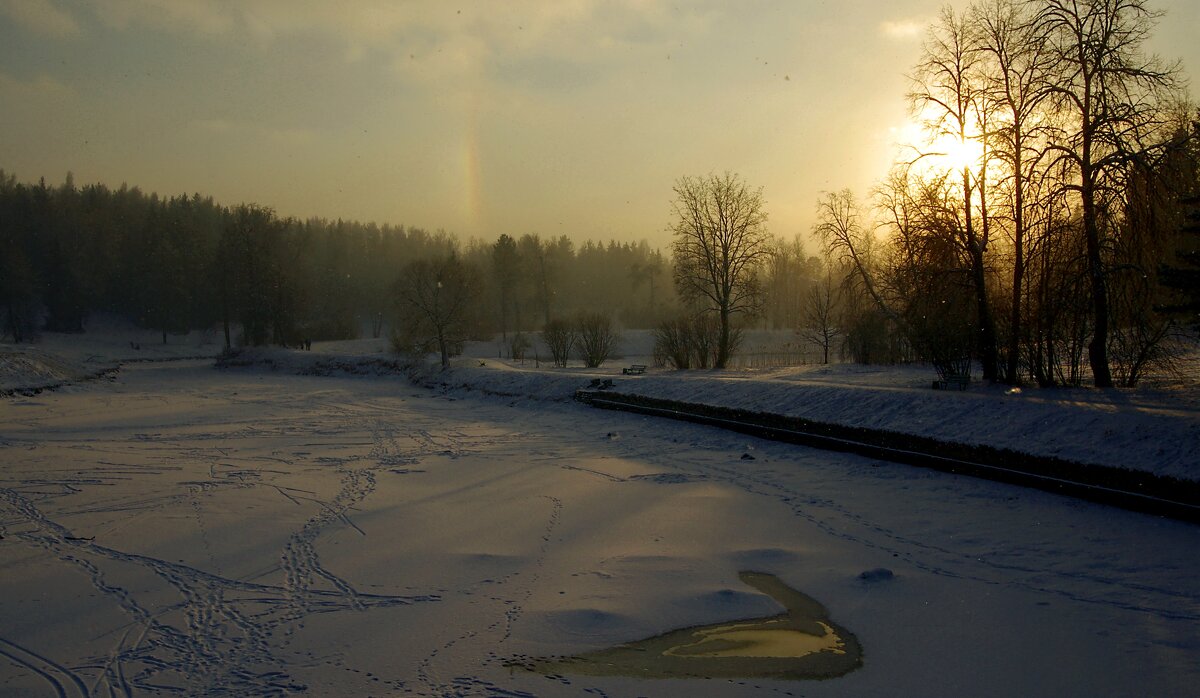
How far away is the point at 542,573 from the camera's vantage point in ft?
31.0

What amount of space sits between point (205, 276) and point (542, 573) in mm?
83542

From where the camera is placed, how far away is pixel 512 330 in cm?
10225

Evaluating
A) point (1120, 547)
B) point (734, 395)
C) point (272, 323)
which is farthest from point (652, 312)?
point (1120, 547)

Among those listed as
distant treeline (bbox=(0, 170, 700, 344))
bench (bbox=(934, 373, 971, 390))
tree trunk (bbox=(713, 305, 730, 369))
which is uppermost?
distant treeline (bbox=(0, 170, 700, 344))

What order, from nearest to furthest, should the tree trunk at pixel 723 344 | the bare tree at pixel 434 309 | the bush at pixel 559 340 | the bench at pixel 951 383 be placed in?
the bench at pixel 951 383, the tree trunk at pixel 723 344, the bare tree at pixel 434 309, the bush at pixel 559 340

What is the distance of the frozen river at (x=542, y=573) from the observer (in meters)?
6.61

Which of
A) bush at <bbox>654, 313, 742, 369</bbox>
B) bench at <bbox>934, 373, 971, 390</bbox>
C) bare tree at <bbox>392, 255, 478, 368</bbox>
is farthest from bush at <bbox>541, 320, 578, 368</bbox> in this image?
bench at <bbox>934, 373, 971, 390</bbox>

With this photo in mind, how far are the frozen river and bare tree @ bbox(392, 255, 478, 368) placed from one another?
30.5 meters

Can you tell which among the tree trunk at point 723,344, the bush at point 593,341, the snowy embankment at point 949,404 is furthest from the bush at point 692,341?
the snowy embankment at point 949,404

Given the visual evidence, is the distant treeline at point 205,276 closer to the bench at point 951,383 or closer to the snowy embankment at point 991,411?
the snowy embankment at point 991,411

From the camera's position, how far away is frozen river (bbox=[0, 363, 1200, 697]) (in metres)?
6.61

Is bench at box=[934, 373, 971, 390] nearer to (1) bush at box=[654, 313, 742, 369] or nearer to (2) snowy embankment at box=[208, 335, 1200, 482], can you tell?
(2) snowy embankment at box=[208, 335, 1200, 482]

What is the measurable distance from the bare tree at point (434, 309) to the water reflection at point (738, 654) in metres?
39.0

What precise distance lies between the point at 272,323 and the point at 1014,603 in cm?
7036
